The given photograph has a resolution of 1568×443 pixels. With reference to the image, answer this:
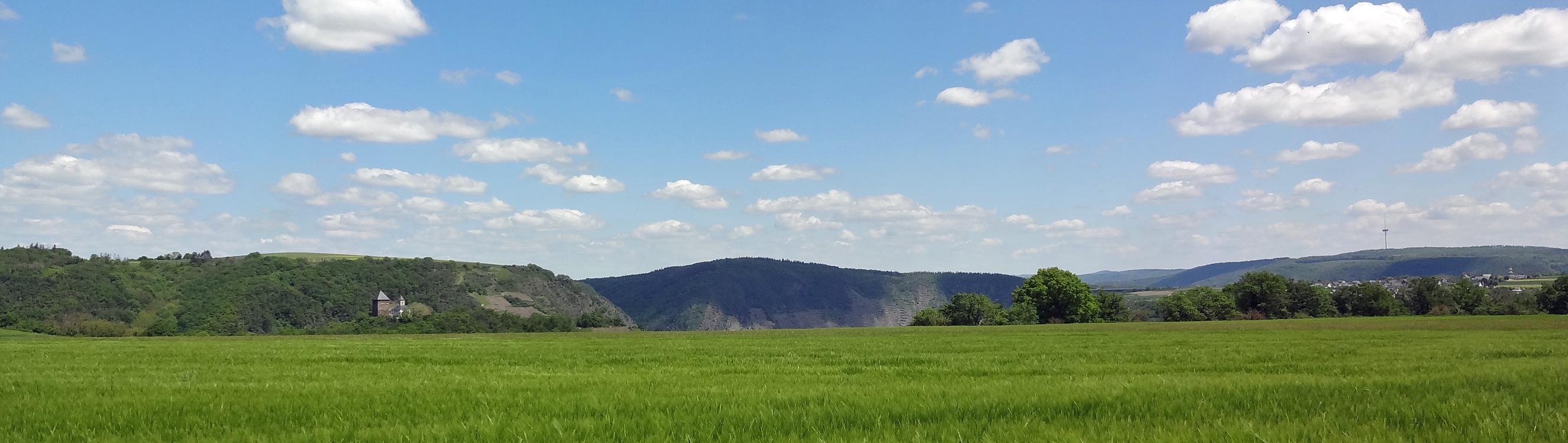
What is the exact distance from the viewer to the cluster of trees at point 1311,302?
4697 inches

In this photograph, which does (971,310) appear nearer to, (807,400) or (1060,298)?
(1060,298)

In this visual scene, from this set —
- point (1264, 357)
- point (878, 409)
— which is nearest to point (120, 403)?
point (878, 409)

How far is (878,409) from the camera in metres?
9.57

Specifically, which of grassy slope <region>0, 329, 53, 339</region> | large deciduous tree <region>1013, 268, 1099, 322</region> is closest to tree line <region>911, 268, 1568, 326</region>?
large deciduous tree <region>1013, 268, 1099, 322</region>

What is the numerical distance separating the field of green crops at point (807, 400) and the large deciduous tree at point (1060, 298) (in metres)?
93.8

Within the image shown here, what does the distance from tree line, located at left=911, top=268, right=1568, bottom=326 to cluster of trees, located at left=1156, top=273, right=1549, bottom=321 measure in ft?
0.36

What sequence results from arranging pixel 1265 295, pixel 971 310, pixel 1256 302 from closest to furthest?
1. pixel 1265 295
2. pixel 1256 302
3. pixel 971 310

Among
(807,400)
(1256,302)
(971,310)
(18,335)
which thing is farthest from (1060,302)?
(807,400)

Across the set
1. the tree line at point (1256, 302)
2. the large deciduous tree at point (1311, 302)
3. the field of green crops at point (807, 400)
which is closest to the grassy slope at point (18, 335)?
the field of green crops at point (807, 400)

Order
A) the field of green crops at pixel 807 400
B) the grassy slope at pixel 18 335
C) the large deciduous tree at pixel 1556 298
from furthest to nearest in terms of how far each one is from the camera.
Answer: the large deciduous tree at pixel 1556 298, the grassy slope at pixel 18 335, the field of green crops at pixel 807 400

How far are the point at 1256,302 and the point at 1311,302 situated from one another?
680 centimetres

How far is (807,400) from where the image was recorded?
10797 mm

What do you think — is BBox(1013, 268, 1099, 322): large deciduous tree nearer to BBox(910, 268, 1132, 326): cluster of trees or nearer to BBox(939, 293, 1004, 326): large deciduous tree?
BBox(910, 268, 1132, 326): cluster of trees

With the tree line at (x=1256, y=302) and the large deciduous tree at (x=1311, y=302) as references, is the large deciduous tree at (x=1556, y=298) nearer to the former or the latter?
the tree line at (x=1256, y=302)
